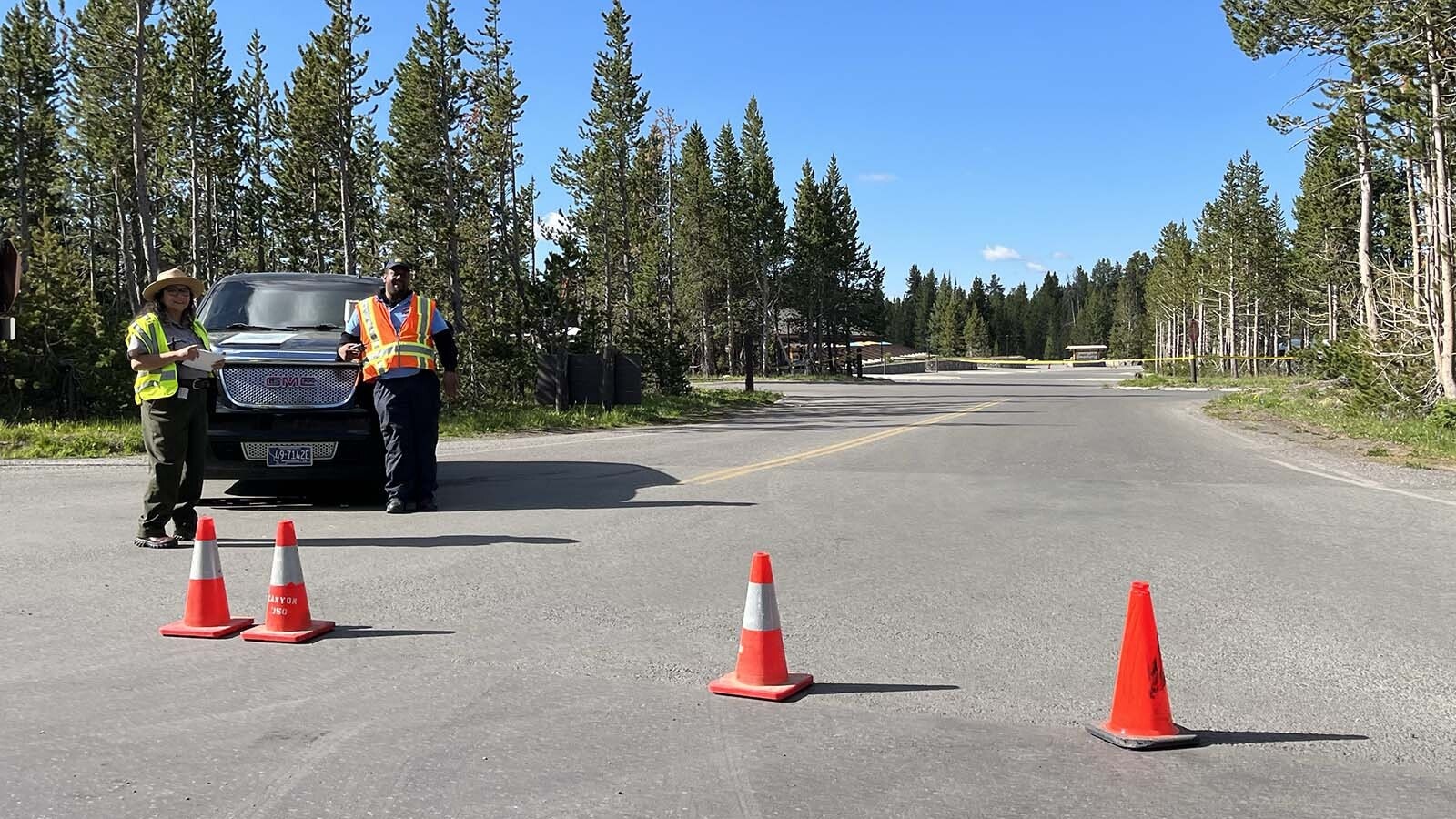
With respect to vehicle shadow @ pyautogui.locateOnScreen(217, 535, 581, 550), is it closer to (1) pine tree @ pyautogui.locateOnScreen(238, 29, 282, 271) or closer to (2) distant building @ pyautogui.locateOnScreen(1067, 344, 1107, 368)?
(1) pine tree @ pyautogui.locateOnScreen(238, 29, 282, 271)

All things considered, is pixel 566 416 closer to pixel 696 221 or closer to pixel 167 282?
pixel 167 282

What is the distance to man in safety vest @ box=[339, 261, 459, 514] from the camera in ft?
30.8

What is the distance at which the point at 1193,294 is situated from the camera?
89.9 meters

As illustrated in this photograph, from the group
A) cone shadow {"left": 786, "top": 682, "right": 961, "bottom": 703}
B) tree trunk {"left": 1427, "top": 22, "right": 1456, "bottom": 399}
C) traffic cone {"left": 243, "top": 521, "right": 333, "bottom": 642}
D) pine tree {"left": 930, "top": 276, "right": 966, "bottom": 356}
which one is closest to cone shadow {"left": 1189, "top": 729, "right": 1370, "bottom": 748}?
cone shadow {"left": 786, "top": 682, "right": 961, "bottom": 703}

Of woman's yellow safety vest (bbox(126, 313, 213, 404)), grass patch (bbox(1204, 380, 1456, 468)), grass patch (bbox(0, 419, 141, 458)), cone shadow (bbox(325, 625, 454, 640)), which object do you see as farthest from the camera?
grass patch (bbox(1204, 380, 1456, 468))

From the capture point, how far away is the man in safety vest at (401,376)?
370 inches

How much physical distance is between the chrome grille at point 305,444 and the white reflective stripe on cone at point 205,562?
12.8 feet

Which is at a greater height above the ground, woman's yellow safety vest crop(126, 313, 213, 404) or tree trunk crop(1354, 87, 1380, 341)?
tree trunk crop(1354, 87, 1380, 341)

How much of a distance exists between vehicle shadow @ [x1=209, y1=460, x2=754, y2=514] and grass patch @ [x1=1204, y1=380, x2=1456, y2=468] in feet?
36.3

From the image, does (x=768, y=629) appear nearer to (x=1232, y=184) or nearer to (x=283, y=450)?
(x=283, y=450)

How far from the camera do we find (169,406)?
316 inches

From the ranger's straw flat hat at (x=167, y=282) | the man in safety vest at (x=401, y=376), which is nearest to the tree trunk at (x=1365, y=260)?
the man in safety vest at (x=401, y=376)

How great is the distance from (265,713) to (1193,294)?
312ft

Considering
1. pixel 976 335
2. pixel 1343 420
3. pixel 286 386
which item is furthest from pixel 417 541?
pixel 976 335
